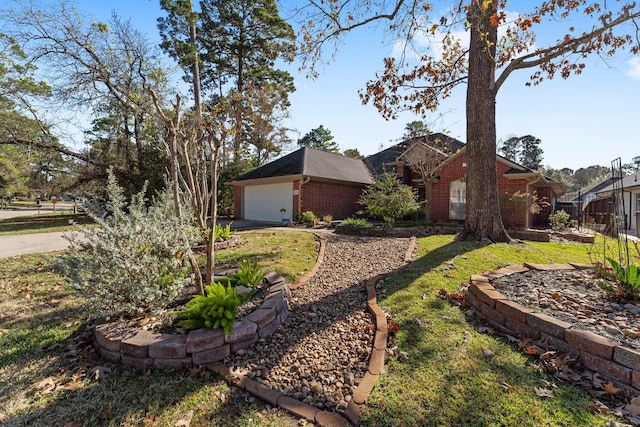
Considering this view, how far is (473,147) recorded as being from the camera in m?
6.86

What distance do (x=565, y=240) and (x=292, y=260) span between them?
359 inches

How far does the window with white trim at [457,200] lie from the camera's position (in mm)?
13141

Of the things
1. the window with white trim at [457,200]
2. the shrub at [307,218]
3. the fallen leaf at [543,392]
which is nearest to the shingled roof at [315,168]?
the shrub at [307,218]

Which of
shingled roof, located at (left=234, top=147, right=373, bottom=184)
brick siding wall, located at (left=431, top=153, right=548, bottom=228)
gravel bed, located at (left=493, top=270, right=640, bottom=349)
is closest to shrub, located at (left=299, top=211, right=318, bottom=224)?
shingled roof, located at (left=234, top=147, right=373, bottom=184)

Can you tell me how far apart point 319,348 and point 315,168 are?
12.6 meters

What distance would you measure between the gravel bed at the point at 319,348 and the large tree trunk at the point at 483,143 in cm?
385

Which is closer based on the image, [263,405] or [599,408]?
[599,408]

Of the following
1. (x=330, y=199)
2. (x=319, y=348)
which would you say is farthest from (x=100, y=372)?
(x=330, y=199)

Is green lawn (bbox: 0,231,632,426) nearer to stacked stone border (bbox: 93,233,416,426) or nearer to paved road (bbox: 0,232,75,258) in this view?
stacked stone border (bbox: 93,233,416,426)

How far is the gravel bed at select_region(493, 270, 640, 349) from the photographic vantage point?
8.13 feet

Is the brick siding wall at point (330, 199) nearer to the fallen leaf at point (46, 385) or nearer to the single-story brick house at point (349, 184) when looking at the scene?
the single-story brick house at point (349, 184)

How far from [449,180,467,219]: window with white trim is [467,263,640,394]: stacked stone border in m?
10.4

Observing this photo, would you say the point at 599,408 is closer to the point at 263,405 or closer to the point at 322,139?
the point at 263,405

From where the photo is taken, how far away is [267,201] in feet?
52.7
